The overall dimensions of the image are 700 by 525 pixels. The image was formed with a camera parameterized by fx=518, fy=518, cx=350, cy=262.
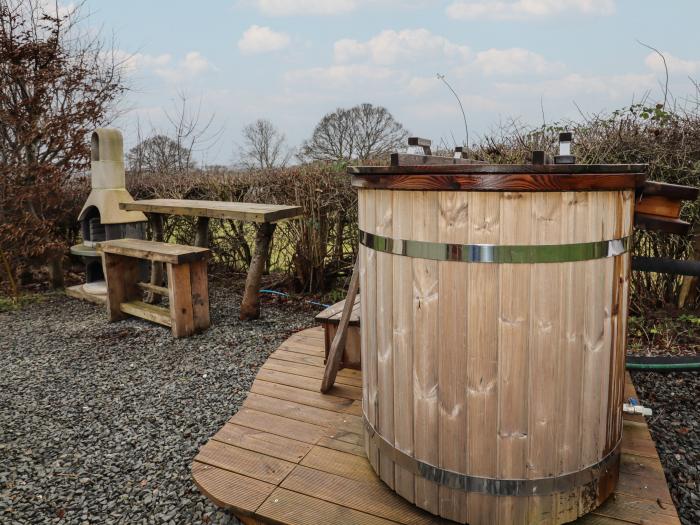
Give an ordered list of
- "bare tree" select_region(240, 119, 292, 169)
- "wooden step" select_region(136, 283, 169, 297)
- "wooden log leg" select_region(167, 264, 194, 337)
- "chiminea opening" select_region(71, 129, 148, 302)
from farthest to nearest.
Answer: "bare tree" select_region(240, 119, 292, 169)
"chiminea opening" select_region(71, 129, 148, 302)
"wooden step" select_region(136, 283, 169, 297)
"wooden log leg" select_region(167, 264, 194, 337)

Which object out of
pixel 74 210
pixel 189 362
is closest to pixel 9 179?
pixel 74 210

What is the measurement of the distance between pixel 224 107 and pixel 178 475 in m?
9.83

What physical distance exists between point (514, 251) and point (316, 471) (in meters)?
1.15

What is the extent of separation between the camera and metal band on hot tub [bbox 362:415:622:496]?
5.08 ft

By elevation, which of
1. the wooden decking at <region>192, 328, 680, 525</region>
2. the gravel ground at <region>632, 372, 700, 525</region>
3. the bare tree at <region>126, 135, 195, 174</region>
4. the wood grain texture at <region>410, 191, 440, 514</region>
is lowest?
the gravel ground at <region>632, 372, 700, 525</region>

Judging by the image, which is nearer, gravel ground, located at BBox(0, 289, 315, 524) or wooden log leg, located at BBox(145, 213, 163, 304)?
gravel ground, located at BBox(0, 289, 315, 524)

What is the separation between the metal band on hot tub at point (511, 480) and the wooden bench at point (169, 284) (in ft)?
10.7

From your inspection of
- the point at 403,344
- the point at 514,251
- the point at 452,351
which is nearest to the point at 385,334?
the point at 403,344

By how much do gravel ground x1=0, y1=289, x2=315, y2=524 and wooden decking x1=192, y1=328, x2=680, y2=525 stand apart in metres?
0.30

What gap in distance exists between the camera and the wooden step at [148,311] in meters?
4.88

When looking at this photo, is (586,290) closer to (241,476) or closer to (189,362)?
(241,476)

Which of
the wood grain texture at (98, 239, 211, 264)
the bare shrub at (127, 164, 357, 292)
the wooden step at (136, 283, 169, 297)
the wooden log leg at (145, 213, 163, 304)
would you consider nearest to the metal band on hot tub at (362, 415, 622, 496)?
the wood grain texture at (98, 239, 211, 264)

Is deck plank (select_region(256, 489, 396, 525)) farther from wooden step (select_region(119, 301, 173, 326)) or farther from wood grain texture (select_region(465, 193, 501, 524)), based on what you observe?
wooden step (select_region(119, 301, 173, 326))

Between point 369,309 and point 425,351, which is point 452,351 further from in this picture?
point 369,309
